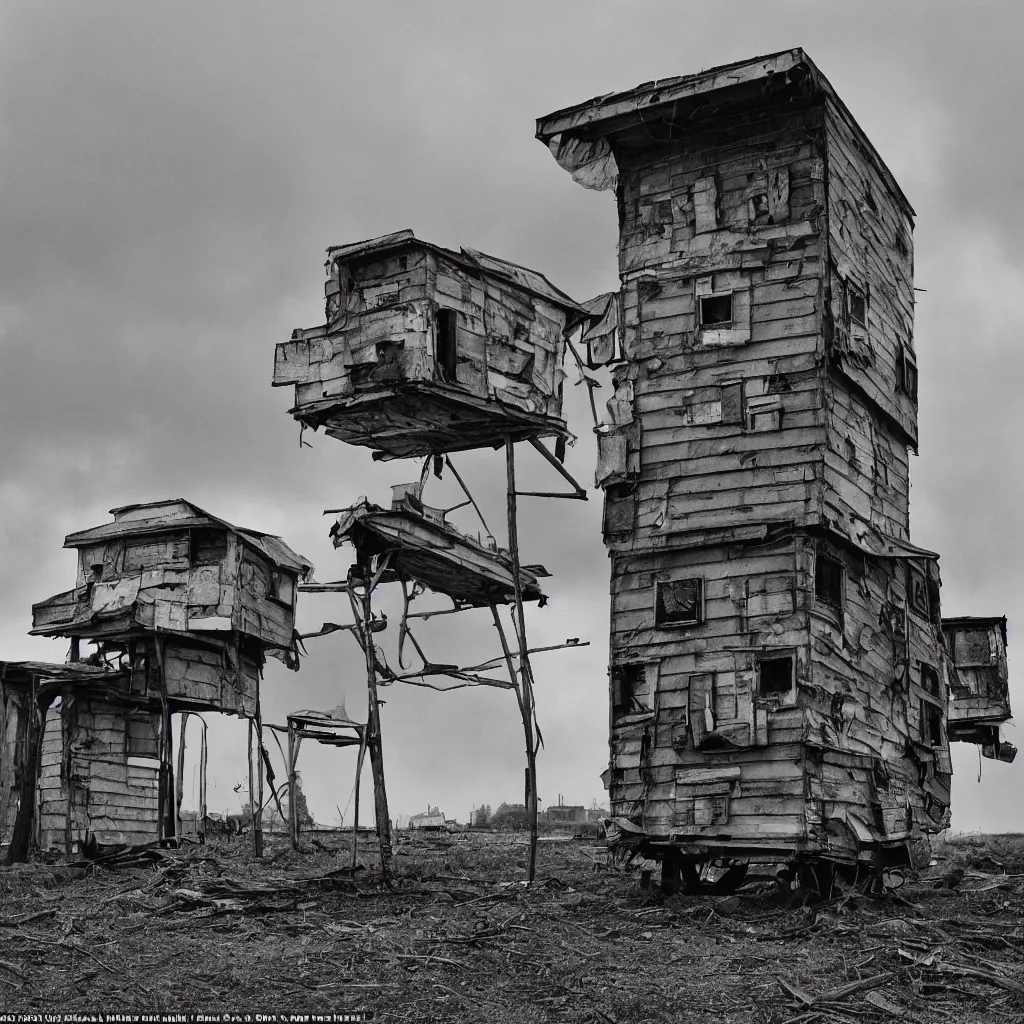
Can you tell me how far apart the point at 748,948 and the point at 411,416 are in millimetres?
9998

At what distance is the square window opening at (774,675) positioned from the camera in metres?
21.6

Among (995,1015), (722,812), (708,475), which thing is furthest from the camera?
(708,475)

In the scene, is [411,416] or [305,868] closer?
[411,416]

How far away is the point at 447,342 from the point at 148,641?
13.8 meters

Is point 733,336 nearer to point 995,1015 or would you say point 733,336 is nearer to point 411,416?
point 411,416

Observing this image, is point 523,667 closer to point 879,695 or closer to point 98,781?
A: point 879,695

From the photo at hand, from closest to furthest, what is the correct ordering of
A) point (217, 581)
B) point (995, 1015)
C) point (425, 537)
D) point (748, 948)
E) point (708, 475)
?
point (995, 1015)
point (748, 948)
point (708, 475)
point (425, 537)
point (217, 581)

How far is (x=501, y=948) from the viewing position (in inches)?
659

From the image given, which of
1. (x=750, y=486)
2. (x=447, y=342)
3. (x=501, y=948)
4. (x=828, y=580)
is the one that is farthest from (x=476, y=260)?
(x=501, y=948)

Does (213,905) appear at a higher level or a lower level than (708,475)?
lower

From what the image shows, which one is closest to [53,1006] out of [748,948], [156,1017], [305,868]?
[156,1017]

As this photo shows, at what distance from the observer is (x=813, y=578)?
21.9 metres

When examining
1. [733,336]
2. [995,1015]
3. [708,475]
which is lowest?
[995,1015]

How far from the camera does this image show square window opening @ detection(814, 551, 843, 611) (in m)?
22.4
